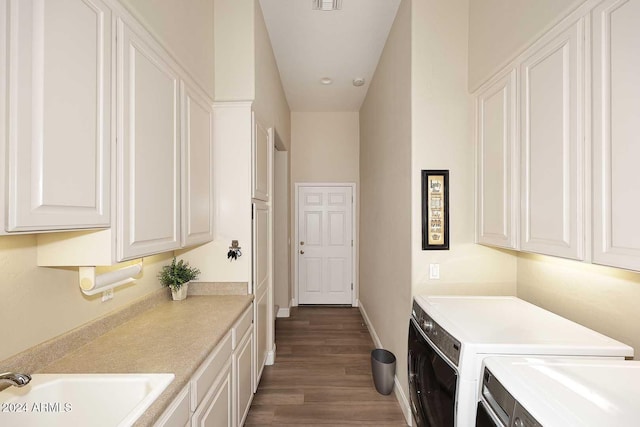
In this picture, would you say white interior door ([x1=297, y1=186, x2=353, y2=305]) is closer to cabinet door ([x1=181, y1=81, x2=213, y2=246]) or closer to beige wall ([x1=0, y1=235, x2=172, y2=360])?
cabinet door ([x1=181, y1=81, x2=213, y2=246])

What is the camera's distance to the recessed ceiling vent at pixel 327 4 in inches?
90.6

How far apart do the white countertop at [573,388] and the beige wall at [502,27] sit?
1.40m

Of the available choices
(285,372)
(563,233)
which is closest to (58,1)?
(563,233)

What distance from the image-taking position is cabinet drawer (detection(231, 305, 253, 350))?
5.94 feet

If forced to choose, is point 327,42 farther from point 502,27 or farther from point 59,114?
point 59,114

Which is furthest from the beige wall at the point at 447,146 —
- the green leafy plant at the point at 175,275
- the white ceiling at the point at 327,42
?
the green leafy plant at the point at 175,275

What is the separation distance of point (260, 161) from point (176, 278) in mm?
1120

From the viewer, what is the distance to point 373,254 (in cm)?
351

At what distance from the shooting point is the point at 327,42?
289 cm

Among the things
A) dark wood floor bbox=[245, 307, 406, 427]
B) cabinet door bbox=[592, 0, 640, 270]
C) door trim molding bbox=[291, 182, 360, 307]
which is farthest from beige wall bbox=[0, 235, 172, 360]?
door trim molding bbox=[291, 182, 360, 307]

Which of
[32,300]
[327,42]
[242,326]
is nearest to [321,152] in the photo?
[327,42]

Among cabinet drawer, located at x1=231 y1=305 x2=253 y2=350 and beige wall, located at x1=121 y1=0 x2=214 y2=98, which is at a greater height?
beige wall, located at x1=121 y1=0 x2=214 y2=98

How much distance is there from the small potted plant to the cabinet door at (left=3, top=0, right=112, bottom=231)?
98 centimetres

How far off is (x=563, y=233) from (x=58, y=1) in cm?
207
